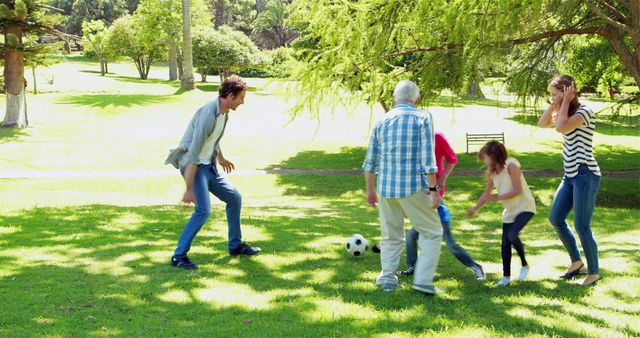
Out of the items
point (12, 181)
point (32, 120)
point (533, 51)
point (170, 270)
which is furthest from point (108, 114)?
point (170, 270)

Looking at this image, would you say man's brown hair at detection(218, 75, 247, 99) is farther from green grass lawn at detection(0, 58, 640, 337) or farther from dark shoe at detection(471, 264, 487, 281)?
dark shoe at detection(471, 264, 487, 281)

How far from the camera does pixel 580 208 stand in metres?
5.99

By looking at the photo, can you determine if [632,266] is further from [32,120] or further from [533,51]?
[32,120]

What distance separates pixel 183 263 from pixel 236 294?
1.21m

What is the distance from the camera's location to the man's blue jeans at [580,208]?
19.6 ft

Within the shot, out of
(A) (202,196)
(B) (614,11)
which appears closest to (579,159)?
(A) (202,196)

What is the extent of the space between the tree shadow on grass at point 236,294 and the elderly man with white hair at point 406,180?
370 mm

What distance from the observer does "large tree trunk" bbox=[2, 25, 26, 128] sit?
28.4 metres

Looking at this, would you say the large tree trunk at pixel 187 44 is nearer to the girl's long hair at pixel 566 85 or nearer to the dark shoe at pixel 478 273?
the dark shoe at pixel 478 273

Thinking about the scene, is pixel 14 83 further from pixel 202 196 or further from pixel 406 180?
pixel 406 180

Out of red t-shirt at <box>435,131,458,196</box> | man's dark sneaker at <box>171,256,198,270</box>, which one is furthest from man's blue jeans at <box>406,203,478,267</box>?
man's dark sneaker at <box>171,256,198,270</box>

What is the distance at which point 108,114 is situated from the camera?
3450 cm

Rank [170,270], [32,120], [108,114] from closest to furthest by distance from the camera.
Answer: [170,270], [32,120], [108,114]

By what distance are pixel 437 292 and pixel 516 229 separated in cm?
99
